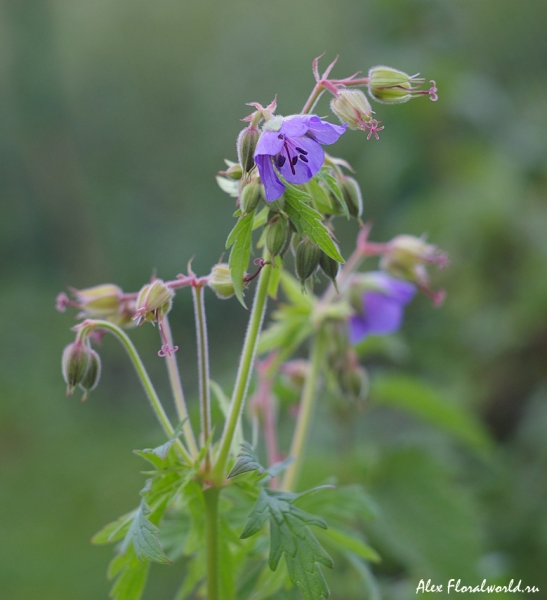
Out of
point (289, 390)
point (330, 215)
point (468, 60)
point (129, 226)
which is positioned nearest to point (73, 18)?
point (129, 226)

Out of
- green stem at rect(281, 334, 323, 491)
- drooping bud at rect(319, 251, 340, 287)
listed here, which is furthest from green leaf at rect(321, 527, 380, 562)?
drooping bud at rect(319, 251, 340, 287)

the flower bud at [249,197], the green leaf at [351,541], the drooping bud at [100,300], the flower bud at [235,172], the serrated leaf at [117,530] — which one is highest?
the flower bud at [235,172]

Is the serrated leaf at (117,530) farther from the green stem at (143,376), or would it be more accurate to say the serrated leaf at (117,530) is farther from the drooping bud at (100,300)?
the drooping bud at (100,300)

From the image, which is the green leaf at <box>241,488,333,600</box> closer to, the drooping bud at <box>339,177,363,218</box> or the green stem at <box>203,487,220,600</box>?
the green stem at <box>203,487,220,600</box>

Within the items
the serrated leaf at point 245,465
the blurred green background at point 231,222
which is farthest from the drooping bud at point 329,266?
the blurred green background at point 231,222

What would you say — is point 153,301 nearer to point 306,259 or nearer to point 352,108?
point 306,259

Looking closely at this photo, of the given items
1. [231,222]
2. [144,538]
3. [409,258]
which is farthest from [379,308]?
[231,222]
